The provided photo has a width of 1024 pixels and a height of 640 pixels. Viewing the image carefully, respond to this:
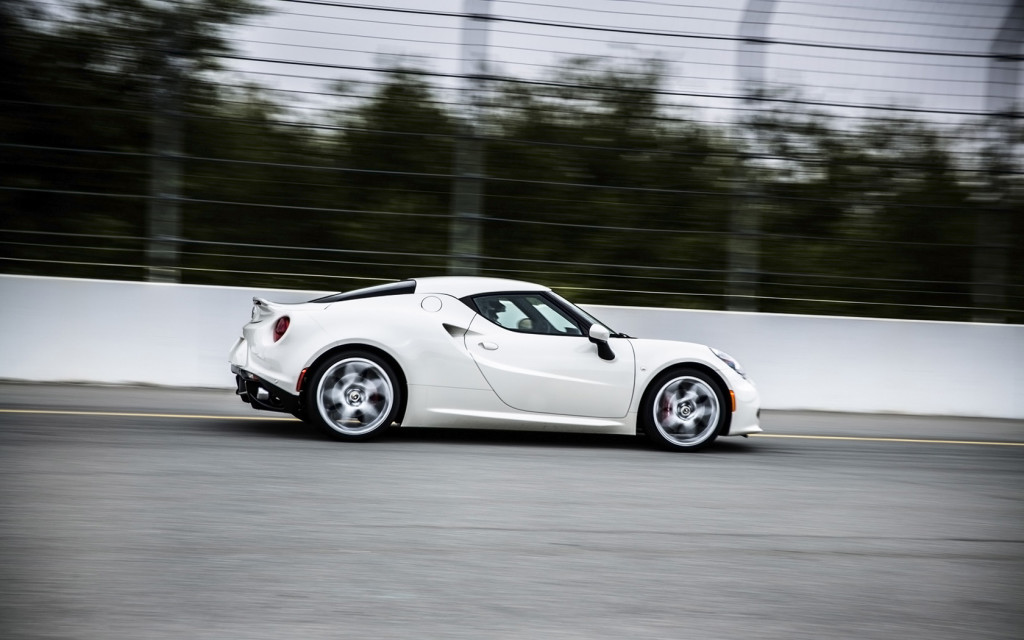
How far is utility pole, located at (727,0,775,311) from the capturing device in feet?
36.2

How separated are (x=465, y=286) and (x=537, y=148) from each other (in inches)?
157

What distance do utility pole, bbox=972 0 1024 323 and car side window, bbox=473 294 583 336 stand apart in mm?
6194

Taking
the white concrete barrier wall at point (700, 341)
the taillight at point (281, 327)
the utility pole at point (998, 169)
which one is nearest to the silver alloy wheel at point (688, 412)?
the taillight at point (281, 327)

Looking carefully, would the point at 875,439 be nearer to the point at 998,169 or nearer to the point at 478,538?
the point at 998,169

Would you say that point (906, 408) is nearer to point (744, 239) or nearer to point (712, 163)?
point (744, 239)

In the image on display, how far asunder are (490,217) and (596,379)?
13.5 feet

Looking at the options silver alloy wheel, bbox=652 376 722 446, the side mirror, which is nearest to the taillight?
the side mirror

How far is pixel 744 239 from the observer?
11.1 metres

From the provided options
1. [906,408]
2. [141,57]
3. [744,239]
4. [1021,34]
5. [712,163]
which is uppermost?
[1021,34]

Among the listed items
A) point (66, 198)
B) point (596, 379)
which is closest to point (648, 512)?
point (596, 379)

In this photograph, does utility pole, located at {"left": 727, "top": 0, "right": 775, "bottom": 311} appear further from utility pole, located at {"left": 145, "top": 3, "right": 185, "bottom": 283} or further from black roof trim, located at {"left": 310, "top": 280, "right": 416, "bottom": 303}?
utility pole, located at {"left": 145, "top": 3, "right": 185, "bottom": 283}

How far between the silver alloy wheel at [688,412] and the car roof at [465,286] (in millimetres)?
1241

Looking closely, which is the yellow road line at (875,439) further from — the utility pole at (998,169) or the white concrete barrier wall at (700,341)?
the utility pole at (998,169)

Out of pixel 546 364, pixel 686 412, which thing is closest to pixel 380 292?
pixel 546 364
